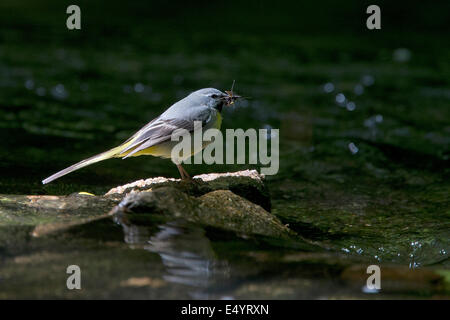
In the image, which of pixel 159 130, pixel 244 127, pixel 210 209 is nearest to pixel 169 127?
pixel 159 130

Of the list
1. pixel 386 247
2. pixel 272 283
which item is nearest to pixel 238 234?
pixel 272 283

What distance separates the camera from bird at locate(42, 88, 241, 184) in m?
4.91

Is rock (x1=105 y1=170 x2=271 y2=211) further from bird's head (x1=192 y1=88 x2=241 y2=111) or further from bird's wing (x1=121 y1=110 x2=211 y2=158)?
bird's head (x1=192 y1=88 x2=241 y2=111)

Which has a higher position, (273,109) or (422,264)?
(273,109)

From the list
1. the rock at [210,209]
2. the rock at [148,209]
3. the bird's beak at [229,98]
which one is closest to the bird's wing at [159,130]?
the bird's beak at [229,98]

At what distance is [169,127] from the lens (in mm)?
4961

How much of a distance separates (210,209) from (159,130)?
41.4 inches

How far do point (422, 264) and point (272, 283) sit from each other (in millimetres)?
1717

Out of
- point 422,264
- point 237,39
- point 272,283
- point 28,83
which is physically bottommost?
point 422,264

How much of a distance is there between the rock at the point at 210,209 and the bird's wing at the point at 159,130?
747 mm

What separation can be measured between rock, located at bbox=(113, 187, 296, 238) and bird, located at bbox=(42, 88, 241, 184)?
75 cm

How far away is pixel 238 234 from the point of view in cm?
402

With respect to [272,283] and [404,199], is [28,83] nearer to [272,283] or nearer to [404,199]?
[404,199]

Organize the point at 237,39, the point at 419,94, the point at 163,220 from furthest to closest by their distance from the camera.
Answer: the point at 237,39, the point at 419,94, the point at 163,220
